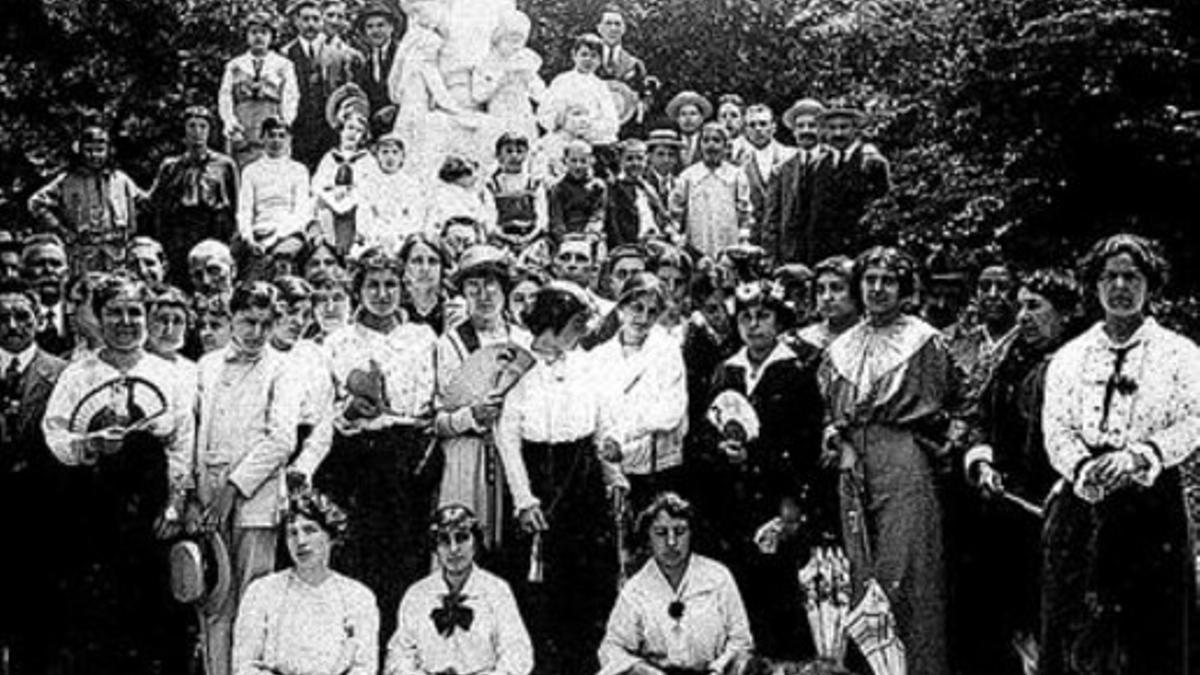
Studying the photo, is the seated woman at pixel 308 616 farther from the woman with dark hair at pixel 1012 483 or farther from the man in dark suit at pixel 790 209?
the man in dark suit at pixel 790 209

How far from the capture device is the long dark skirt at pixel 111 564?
8.34 m

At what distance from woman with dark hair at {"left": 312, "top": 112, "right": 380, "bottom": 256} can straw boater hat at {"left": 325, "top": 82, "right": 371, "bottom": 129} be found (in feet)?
0.53

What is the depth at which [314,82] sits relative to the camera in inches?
533

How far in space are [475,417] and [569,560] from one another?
710 mm

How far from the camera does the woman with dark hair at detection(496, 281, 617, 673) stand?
8477 mm

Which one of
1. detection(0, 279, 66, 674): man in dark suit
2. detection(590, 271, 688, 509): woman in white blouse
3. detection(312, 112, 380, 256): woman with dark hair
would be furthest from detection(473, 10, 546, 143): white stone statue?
detection(0, 279, 66, 674): man in dark suit

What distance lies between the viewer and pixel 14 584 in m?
8.41

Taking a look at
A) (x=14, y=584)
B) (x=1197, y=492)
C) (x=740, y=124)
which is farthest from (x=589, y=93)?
(x=14, y=584)

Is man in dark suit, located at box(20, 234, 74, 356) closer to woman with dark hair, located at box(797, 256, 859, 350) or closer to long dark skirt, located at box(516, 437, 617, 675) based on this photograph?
long dark skirt, located at box(516, 437, 617, 675)

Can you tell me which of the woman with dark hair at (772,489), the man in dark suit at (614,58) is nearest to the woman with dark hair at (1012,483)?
the woman with dark hair at (772,489)

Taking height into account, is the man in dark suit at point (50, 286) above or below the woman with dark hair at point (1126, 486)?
above

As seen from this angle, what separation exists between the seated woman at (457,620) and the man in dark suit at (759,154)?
5007 millimetres

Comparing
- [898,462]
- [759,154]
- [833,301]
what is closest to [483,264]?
[833,301]

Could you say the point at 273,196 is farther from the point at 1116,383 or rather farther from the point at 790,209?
the point at 1116,383
